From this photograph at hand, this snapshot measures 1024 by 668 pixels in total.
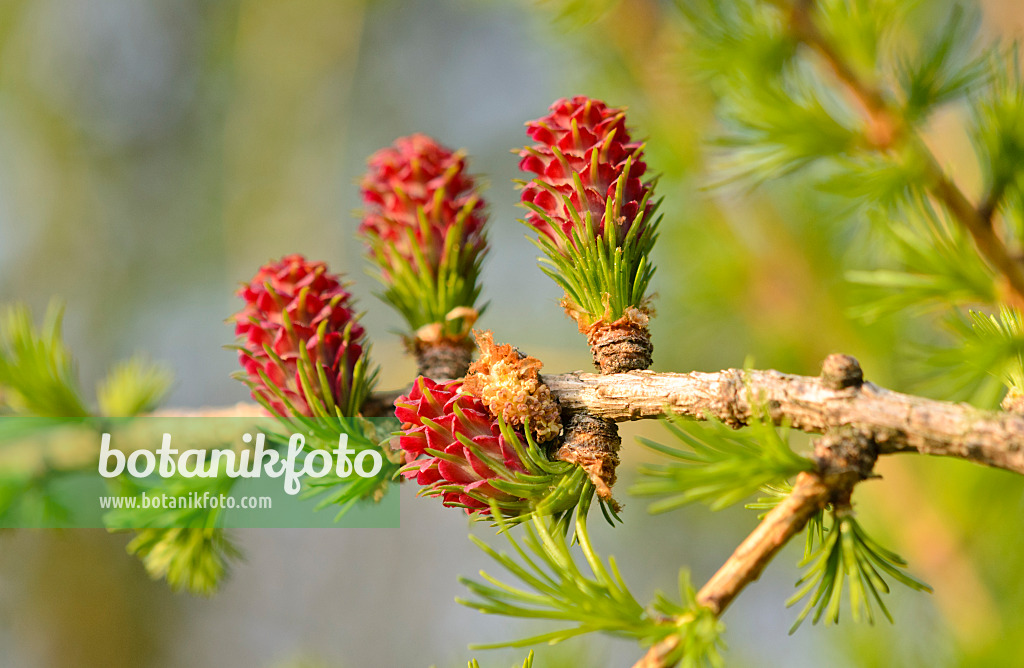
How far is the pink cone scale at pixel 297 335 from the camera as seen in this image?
39 centimetres

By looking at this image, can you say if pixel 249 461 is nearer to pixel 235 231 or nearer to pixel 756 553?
pixel 756 553

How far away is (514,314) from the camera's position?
180cm

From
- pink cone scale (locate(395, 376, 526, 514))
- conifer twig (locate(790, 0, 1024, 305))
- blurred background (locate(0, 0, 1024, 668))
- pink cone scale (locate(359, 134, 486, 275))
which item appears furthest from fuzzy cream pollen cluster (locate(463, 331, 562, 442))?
blurred background (locate(0, 0, 1024, 668))

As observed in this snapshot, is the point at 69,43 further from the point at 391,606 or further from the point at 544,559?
the point at 544,559

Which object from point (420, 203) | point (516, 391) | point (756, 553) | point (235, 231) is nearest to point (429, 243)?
point (420, 203)

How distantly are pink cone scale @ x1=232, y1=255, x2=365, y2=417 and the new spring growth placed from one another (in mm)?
28

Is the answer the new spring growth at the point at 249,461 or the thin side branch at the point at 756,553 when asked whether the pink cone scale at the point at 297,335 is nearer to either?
the new spring growth at the point at 249,461

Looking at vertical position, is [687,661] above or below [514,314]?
below

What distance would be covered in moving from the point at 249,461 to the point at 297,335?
0.09 m

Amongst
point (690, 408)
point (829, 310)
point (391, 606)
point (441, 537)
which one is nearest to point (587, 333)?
point (690, 408)

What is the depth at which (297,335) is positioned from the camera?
1.29ft

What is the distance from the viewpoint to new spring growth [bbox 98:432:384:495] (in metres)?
0.37

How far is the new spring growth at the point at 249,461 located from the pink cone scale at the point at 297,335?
28 mm

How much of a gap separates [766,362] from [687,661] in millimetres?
837
